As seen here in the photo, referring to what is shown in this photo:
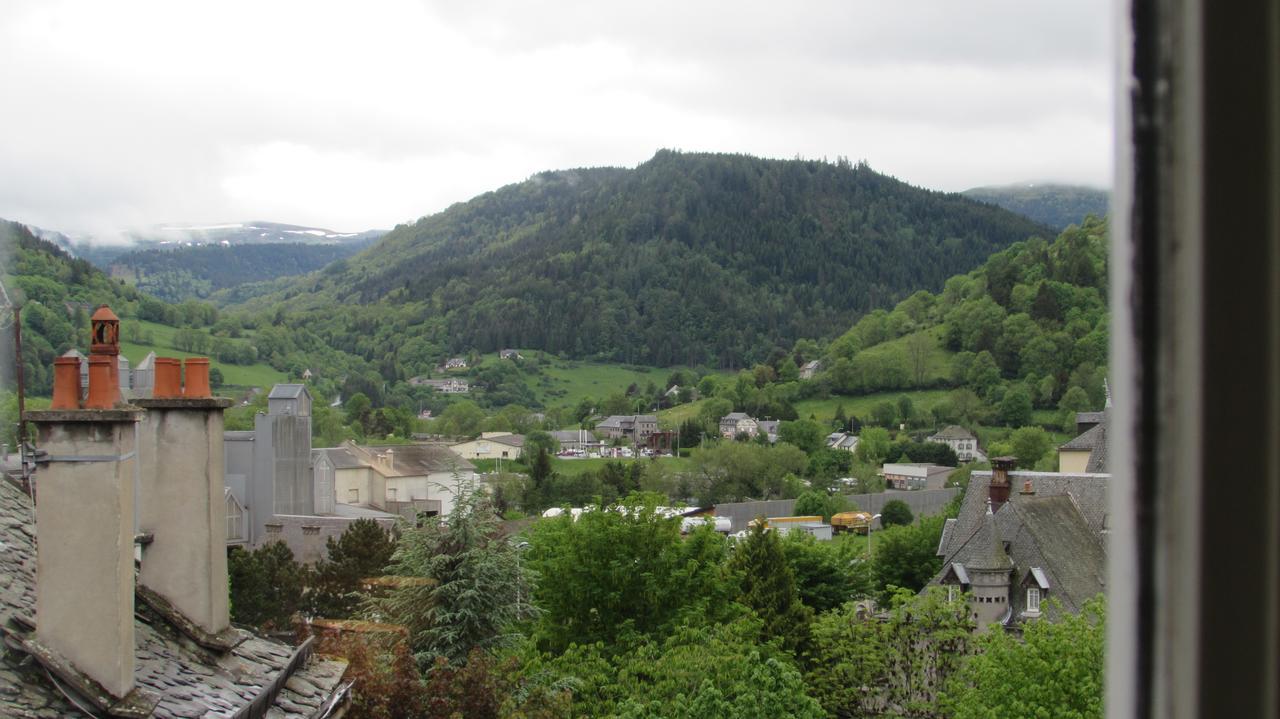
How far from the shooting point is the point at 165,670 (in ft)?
25.6

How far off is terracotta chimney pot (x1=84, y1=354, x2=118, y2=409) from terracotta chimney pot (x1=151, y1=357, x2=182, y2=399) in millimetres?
1357

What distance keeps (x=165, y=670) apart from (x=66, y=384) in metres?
2.01

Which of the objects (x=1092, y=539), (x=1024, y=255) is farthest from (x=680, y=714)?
(x=1024, y=255)

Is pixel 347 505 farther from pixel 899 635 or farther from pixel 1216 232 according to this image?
pixel 1216 232

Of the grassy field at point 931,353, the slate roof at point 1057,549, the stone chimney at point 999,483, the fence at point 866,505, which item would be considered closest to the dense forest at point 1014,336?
the grassy field at point 931,353

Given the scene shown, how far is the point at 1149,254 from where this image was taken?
2.57 feet

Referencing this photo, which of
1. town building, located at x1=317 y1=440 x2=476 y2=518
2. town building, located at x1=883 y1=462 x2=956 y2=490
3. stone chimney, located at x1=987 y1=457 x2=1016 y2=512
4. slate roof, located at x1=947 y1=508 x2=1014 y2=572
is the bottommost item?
town building, located at x1=883 y1=462 x2=956 y2=490

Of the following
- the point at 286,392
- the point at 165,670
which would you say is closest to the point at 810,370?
the point at 286,392

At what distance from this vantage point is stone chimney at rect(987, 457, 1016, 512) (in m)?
35.9

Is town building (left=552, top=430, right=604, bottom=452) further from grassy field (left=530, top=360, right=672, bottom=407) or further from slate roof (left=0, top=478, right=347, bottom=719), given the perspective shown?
slate roof (left=0, top=478, right=347, bottom=719)

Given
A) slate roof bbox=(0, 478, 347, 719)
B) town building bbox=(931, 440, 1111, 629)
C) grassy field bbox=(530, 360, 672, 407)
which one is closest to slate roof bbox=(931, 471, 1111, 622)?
town building bbox=(931, 440, 1111, 629)

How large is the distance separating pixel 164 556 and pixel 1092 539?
92.4ft

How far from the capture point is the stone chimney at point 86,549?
686 centimetres

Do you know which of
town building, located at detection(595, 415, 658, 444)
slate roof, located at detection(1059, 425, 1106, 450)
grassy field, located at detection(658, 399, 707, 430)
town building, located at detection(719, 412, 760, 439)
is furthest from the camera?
grassy field, located at detection(658, 399, 707, 430)
